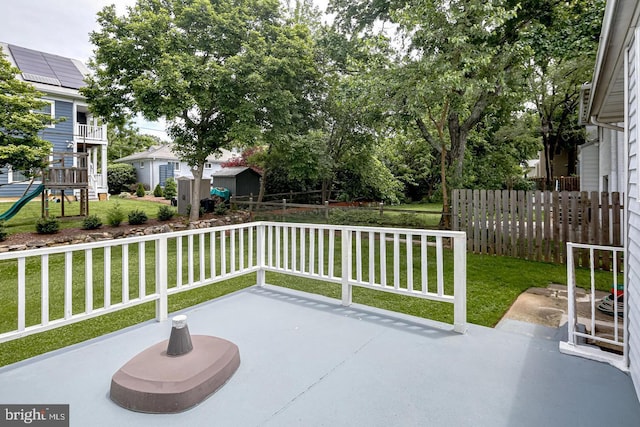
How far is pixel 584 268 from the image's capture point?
5660mm

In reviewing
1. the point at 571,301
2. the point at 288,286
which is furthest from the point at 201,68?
the point at 571,301

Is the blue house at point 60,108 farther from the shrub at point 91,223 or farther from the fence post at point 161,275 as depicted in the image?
the fence post at point 161,275

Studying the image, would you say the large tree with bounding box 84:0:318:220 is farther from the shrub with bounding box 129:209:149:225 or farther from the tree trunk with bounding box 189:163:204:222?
the shrub with bounding box 129:209:149:225

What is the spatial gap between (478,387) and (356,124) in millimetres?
10676

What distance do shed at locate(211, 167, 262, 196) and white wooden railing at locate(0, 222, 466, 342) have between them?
7808 millimetres

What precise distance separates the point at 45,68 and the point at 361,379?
17509mm

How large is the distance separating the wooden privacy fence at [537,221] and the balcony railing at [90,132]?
14.7 m

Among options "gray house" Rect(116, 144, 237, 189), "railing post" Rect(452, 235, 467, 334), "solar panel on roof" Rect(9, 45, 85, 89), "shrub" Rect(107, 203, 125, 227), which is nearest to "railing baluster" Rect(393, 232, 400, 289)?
"railing post" Rect(452, 235, 467, 334)

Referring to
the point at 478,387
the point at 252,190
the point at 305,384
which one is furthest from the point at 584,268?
the point at 252,190

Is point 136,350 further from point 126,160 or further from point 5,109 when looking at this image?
point 126,160

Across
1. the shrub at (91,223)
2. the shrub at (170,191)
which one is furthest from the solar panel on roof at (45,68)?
the shrub at (91,223)

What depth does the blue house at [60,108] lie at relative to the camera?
13039 millimetres

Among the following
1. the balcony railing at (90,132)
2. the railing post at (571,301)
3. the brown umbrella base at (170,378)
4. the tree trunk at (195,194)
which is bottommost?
the brown umbrella base at (170,378)

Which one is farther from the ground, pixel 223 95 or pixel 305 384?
pixel 223 95
